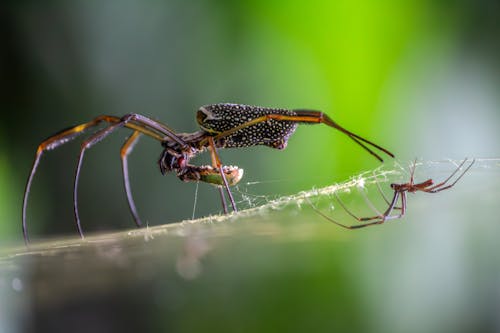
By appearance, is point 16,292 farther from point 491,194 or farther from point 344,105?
point 344,105

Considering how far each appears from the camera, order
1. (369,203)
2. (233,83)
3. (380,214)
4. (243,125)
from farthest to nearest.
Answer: (233,83), (243,125), (369,203), (380,214)

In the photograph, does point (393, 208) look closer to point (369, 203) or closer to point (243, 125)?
point (369, 203)

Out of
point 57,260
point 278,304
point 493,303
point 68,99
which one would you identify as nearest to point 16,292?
point 57,260

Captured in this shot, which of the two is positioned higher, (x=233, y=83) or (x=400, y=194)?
(x=233, y=83)

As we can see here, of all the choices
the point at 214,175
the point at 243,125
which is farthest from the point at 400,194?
the point at 214,175

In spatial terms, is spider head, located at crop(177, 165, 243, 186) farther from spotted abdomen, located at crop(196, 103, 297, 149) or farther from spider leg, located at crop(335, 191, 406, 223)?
spider leg, located at crop(335, 191, 406, 223)

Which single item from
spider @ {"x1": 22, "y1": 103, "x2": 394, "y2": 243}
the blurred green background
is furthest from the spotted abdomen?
the blurred green background
